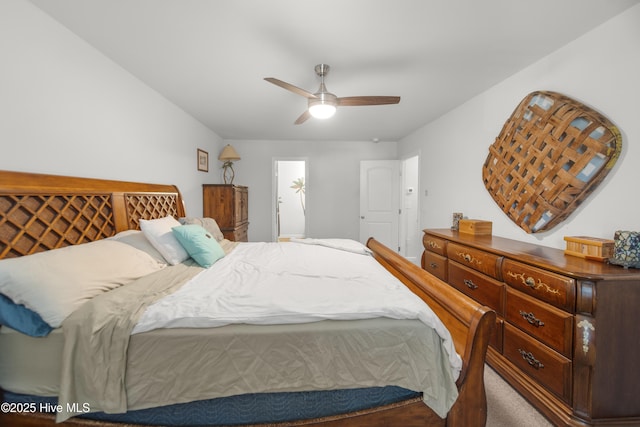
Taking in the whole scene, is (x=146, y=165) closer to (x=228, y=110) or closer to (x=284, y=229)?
(x=228, y=110)

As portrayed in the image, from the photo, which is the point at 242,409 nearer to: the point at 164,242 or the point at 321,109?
the point at 164,242

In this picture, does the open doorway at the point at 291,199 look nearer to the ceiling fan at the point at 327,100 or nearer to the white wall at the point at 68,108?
the white wall at the point at 68,108

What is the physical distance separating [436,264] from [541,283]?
1.18 metres

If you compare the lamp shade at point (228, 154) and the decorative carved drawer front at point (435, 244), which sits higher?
the lamp shade at point (228, 154)

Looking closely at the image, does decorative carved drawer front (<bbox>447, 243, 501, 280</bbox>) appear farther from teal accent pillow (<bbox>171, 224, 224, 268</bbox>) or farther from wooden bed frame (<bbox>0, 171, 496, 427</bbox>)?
teal accent pillow (<bbox>171, 224, 224, 268</bbox>)

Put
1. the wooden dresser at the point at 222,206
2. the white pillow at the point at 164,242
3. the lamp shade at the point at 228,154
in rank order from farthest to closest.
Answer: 1. the lamp shade at the point at 228,154
2. the wooden dresser at the point at 222,206
3. the white pillow at the point at 164,242

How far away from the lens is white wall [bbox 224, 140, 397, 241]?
16.4ft

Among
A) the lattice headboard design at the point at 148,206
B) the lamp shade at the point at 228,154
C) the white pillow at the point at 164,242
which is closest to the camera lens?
the white pillow at the point at 164,242

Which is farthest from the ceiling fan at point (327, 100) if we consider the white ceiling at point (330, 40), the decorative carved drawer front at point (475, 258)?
the decorative carved drawer front at point (475, 258)

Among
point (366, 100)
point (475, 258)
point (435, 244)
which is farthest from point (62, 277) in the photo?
point (435, 244)

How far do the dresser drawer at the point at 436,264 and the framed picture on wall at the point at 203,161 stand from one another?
3395 mm

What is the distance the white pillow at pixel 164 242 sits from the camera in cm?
190

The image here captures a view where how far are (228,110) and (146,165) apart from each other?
1.26m

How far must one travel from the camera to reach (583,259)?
5.14 ft
